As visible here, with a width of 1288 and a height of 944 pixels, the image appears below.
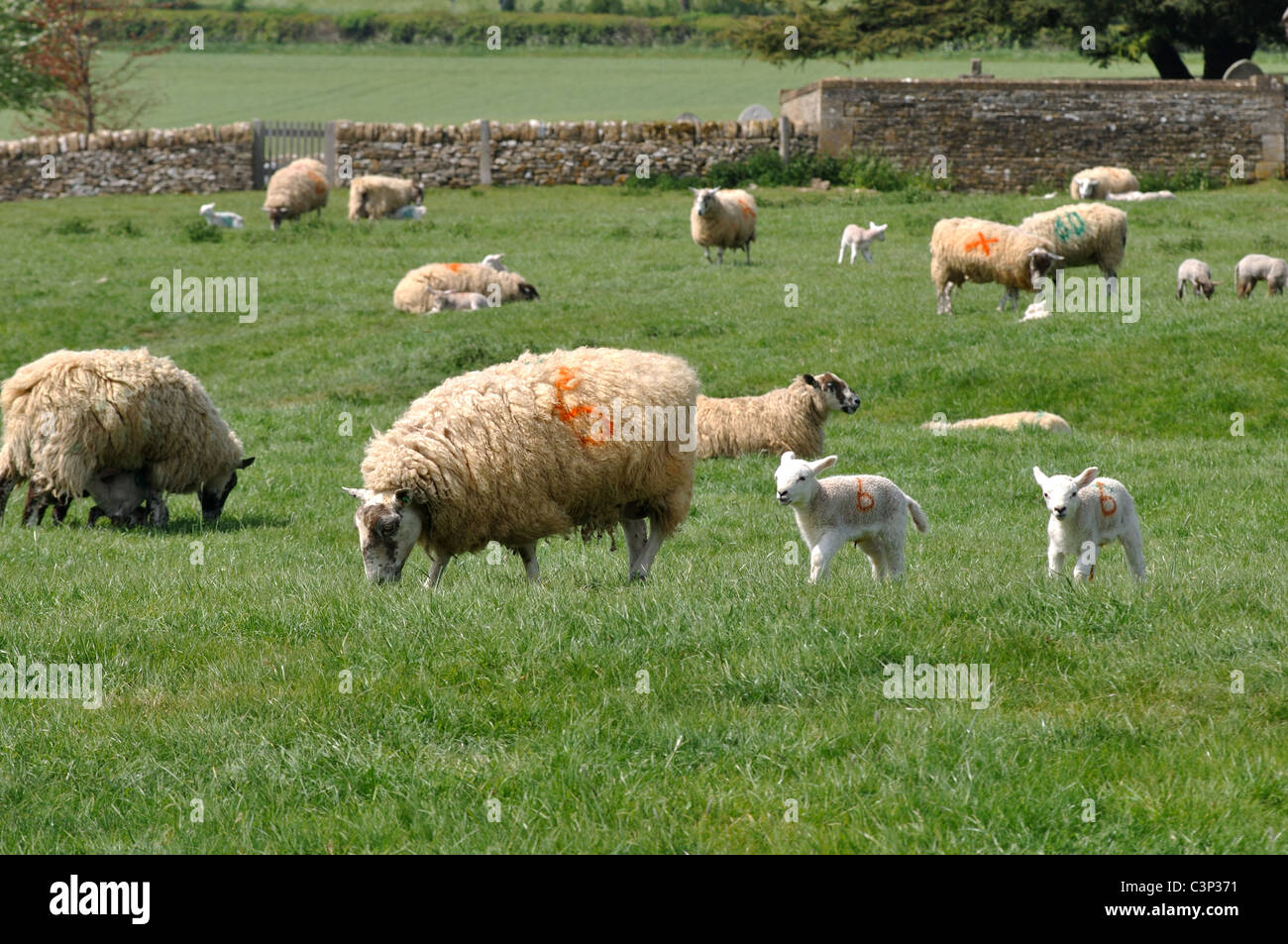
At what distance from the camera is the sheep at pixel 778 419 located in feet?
46.9

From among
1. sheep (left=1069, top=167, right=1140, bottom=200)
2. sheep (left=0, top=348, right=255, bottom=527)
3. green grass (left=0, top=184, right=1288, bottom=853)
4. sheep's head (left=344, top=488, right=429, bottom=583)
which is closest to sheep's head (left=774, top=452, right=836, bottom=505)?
green grass (left=0, top=184, right=1288, bottom=853)

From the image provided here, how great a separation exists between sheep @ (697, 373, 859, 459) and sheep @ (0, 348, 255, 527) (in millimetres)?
5057

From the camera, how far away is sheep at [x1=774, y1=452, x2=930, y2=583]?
26.6 ft

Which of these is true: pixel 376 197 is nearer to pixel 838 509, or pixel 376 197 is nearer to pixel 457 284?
pixel 457 284

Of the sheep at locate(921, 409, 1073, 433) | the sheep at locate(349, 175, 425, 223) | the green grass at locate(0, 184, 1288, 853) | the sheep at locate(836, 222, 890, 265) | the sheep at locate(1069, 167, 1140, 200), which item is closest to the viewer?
the green grass at locate(0, 184, 1288, 853)

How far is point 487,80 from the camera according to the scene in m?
74.9

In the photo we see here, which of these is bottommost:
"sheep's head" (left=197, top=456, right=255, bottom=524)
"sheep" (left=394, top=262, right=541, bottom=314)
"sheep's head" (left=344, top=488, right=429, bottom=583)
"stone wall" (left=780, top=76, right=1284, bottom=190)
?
"sheep's head" (left=197, top=456, right=255, bottom=524)

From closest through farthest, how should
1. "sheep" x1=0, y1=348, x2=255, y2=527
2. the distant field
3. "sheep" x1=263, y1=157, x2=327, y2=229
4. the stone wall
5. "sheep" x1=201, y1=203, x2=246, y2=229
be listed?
"sheep" x1=0, y1=348, x2=255, y2=527 → "sheep" x1=201, y1=203, x2=246, y2=229 → "sheep" x1=263, y1=157, x2=327, y2=229 → the stone wall → the distant field

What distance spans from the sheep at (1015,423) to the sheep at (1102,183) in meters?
21.2

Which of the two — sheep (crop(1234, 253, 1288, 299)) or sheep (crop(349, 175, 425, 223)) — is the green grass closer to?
sheep (crop(1234, 253, 1288, 299))

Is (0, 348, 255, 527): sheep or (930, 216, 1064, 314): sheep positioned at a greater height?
(930, 216, 1064, 314): sheep
